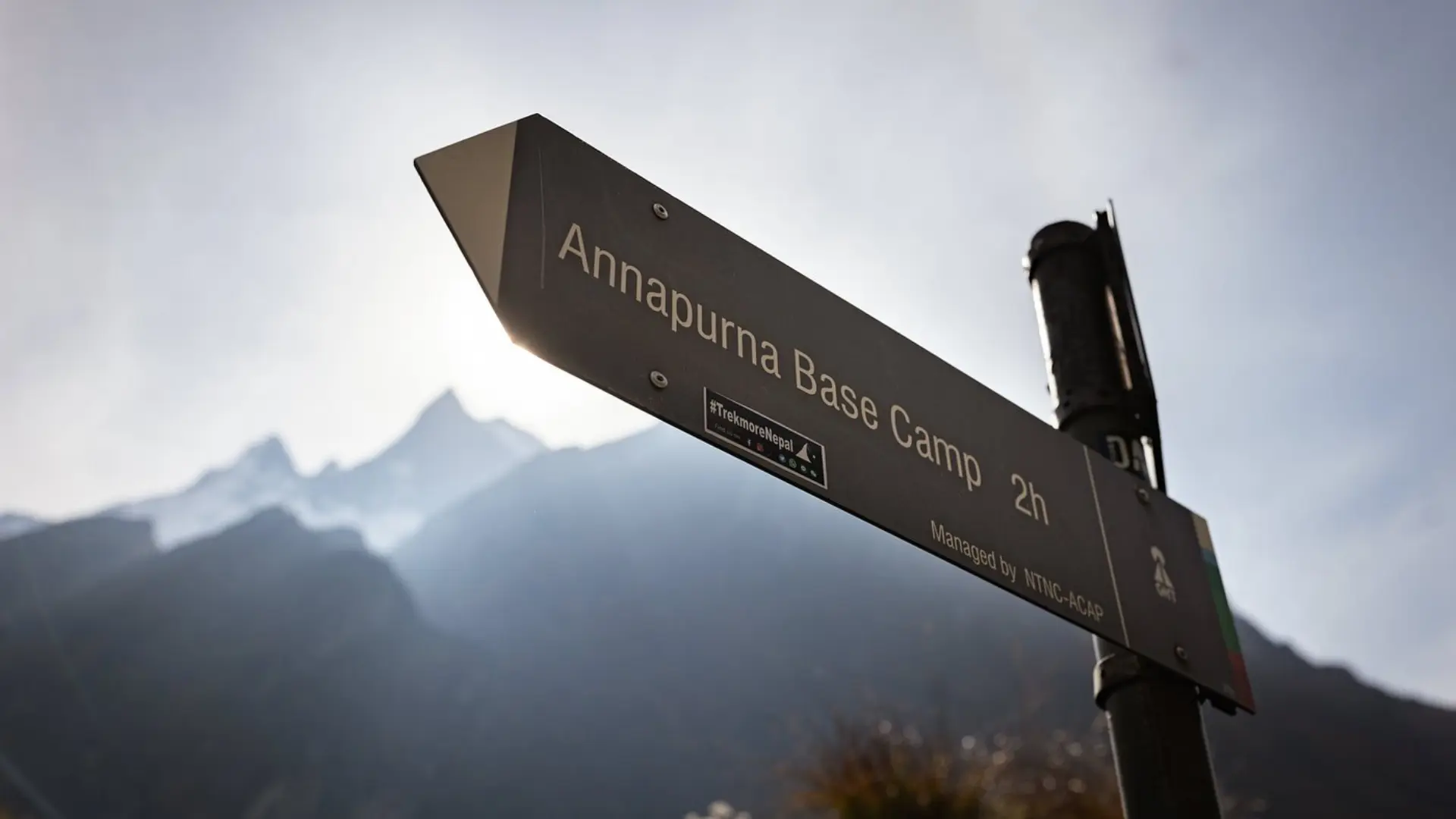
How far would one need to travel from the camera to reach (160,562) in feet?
174

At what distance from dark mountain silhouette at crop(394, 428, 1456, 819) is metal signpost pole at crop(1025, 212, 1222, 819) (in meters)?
21.8

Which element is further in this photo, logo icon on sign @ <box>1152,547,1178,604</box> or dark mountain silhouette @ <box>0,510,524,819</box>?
dark mountain silhouette @ <box>0,510,524,819</box>

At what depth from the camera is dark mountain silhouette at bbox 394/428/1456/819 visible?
28078 mm

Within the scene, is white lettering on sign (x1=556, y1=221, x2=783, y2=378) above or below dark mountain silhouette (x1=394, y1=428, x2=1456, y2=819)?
below

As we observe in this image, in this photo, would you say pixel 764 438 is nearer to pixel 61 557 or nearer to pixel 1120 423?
pixel 1120 423

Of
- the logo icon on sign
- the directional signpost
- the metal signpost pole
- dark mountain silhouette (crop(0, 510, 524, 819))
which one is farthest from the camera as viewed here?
dark mountain silhouette (crop(0, 510, 524, 819))

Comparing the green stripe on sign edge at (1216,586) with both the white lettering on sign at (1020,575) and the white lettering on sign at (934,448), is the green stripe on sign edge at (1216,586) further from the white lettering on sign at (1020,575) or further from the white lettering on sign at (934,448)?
the white lettering on sign at (934,448)

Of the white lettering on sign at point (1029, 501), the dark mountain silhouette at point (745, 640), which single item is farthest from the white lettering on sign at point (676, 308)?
the dark mountain silhouette at point (745, 640)

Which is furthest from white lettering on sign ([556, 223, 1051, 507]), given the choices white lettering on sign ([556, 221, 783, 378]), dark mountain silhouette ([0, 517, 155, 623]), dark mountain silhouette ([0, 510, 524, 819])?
dark mountain silhouette ([0, 517, 155, 623])

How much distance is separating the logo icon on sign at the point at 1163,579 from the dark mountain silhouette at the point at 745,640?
2194cm

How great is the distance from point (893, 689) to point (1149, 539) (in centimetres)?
3565

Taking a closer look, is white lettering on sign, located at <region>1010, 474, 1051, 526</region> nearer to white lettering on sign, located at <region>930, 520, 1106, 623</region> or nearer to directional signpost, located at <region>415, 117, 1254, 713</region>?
directional signpost, located at <region>415, 117, 1254, 713</region>

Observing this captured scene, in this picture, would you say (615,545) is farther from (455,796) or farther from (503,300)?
(503,300)

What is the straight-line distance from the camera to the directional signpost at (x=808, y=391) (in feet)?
5.40
